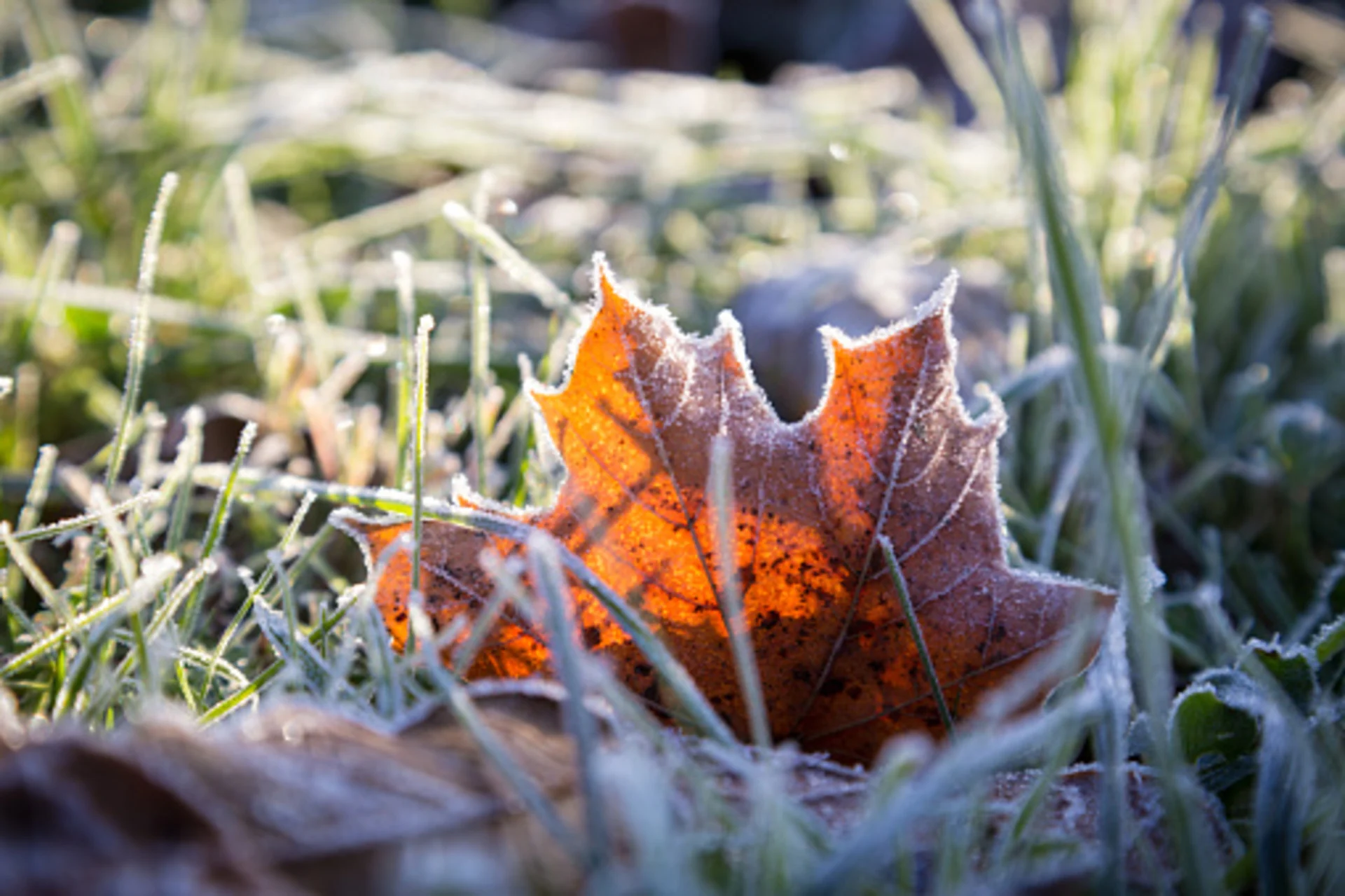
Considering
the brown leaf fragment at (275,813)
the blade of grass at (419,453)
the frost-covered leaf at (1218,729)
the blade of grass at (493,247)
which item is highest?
the blade of grass at (493,247)

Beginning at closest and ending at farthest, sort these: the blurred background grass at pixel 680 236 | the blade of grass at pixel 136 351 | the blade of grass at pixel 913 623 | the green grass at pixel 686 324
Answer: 1. the green grass at pixel 686 324
2. the blade of grass at pixel 913 623
3. the blade of grass at pixel 136 351
4. the blurred background grass at pixel 680 236

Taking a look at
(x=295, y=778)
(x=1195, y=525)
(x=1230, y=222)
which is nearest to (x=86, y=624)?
(x=295, y=778)

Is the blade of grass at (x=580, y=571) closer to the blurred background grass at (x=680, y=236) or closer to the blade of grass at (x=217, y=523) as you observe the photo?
the blade of grass at (x=217, y=523)

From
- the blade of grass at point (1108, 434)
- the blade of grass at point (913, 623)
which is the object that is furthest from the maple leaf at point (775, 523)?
the blade of grass at point (1108, 434)

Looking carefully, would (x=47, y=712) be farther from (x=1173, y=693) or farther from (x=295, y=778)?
(x=1173, y=693)

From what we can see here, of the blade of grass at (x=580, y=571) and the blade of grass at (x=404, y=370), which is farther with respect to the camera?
the blade of grass at (x=404, y=370)

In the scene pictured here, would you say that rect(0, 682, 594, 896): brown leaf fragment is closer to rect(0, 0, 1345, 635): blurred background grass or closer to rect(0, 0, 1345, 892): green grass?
rect(0, 0, 1345, 892): green grass

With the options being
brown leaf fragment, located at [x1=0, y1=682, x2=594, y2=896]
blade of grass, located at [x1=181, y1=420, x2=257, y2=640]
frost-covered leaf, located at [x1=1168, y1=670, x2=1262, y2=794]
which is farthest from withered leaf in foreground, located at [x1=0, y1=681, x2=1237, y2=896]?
blade of grass, located at [x1=181, y1=420, x2=257, y2=640]
